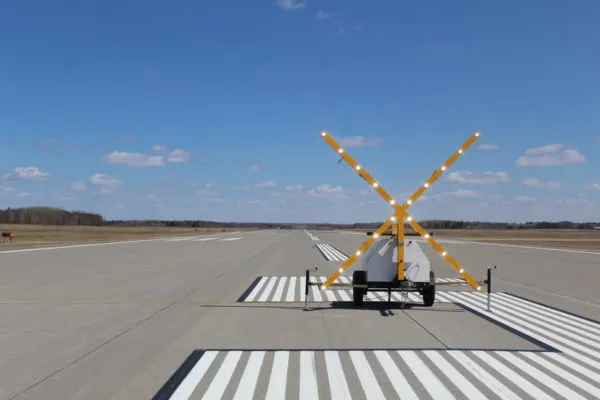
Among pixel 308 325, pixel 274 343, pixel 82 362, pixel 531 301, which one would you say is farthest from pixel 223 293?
pixel 531 301

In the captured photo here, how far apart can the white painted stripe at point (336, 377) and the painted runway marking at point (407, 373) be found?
1 cm

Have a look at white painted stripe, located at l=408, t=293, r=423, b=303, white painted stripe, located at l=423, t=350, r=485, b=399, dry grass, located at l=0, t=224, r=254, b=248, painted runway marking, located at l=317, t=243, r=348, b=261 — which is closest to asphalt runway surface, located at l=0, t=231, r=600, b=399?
white painted stripe, located at l=423, t=350, r=485, b=399

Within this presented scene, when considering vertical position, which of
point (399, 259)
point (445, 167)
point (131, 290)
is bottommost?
point (131, 290)

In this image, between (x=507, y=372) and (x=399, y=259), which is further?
(x=399, y=259)

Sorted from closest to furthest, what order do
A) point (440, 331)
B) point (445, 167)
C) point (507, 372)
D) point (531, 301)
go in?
point (507, 372), point (440, 331), point (445, 167), point (531, 301)

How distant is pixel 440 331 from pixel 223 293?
8.11m

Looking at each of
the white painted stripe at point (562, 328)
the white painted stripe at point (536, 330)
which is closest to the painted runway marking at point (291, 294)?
the white painted stripe at point (536, 330)

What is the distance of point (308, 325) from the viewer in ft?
37.1

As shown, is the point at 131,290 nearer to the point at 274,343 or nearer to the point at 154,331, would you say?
the point at 154,331

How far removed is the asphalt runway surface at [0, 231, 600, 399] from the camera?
7016 mm

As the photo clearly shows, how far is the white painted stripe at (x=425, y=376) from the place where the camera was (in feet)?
22.1

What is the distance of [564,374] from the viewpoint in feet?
25.1

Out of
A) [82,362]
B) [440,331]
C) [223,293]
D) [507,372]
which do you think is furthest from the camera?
[223,293]

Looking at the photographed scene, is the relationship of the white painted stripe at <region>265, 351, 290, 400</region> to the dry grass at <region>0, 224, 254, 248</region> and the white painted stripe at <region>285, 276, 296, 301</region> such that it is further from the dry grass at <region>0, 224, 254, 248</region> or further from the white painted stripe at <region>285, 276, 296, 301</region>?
the dry grass at <region>0, 224, 254, 248</region>
